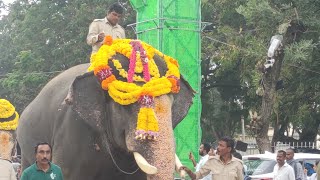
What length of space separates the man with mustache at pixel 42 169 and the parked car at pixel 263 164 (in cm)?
715

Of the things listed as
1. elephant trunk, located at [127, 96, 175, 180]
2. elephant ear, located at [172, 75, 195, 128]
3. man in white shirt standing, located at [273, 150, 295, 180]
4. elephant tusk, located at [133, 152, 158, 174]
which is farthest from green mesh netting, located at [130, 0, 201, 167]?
elephant tusk, located at [133, 152, 158, 174]

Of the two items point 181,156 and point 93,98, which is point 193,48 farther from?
point 93,98

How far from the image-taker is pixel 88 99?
5852mm

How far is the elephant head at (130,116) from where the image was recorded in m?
5.21

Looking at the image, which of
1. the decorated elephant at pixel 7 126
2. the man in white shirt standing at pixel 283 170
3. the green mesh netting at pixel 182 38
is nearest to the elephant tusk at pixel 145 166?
the decorated elephant at pixel 7 126

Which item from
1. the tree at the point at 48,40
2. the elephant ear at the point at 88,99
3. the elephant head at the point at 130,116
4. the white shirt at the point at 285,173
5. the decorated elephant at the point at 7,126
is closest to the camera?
the elephant head at the point at 130,116

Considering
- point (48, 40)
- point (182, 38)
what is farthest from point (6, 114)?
point (48, 40)

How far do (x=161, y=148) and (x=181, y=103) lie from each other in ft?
3.11

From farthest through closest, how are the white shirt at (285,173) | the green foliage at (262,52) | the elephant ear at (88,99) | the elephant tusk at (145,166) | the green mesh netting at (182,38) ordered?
the green foliage at (262,52), the green mesh netting at (182,38), the white shirt at (285,173), the elephant ear at (88,99), the elephant tusk at (145,166)

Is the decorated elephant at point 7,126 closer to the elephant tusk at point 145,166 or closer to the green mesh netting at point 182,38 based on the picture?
the elephant tusk at point 145,166

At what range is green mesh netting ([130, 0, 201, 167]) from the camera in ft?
42.2

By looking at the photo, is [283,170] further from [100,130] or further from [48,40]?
[48,40]

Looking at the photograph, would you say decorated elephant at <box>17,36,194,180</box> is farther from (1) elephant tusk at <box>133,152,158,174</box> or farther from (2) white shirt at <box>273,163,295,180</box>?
Answer: (2) white shirt at <box>273,163,295,180</box>

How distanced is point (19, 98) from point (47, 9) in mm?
4143
